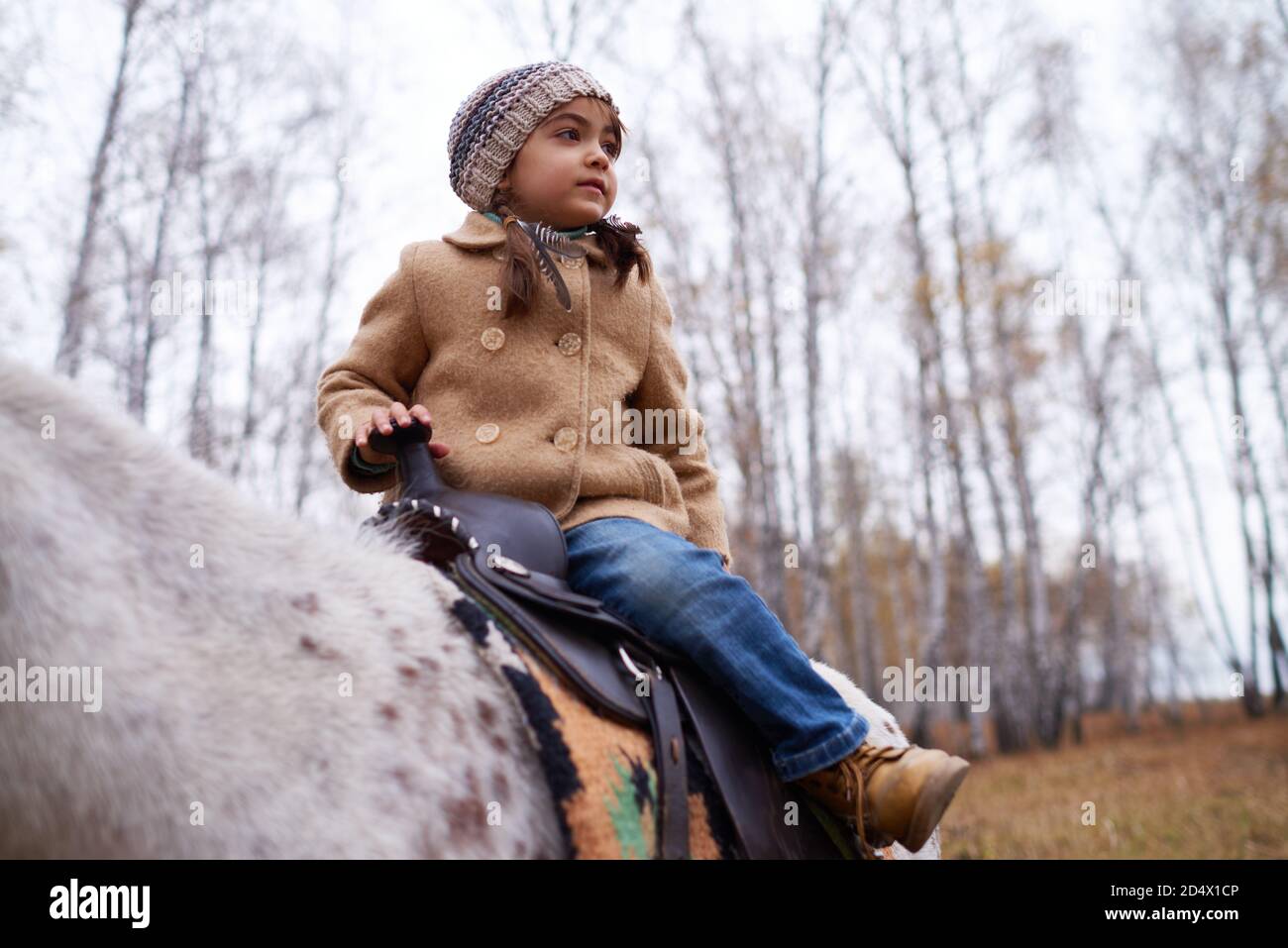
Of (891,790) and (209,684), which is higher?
(209,684)

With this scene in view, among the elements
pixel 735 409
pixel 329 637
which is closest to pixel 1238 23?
pixel 735 409

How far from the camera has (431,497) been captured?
6.63 feet

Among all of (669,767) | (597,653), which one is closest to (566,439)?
(597,653)

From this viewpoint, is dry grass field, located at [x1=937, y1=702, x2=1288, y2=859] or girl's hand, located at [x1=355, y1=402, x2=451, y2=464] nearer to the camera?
girl's hand, located at [x1=355, y1=402, x2=451, y2=464]

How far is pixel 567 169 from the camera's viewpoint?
7.76 ft

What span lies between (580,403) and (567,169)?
2.05ft

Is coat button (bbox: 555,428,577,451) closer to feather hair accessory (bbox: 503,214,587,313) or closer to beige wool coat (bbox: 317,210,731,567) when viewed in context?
beige wool coat (bbox: 317,210,731,567)

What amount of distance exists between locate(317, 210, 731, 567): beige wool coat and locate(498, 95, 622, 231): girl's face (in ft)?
0.37

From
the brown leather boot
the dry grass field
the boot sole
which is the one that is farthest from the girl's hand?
the dry grass field

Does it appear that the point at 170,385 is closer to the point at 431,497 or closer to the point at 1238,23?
the point at 431,497

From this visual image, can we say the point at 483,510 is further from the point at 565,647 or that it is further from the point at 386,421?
the point at 565,647

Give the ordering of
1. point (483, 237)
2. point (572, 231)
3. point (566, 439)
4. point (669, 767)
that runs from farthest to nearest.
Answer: point (572, 231)
point (483, 237)
point (566, 439)
point (669, 767)

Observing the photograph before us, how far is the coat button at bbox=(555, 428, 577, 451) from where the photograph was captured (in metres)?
2.20
